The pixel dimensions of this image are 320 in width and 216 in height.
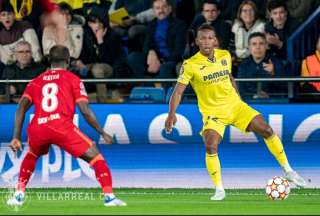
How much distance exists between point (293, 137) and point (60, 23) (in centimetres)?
414

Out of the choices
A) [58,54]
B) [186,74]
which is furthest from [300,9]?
[58,54]

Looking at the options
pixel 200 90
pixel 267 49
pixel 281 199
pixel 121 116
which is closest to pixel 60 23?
pixel 121 116

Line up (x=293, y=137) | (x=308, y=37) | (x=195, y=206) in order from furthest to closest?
(x=308, y=37)
(x=293, y=137)
(x=195, y=206)

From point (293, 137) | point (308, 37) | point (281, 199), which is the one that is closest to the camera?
point (281, 199)

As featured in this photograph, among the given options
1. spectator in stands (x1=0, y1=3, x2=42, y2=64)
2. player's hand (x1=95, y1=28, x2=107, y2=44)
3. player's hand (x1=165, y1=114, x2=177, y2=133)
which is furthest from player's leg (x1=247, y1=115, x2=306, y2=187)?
spectator in stands (x1=0, y1=3, x2=42, y2=64)

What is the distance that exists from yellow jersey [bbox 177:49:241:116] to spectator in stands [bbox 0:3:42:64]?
4.29 meters

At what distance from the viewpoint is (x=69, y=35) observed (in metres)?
16.7

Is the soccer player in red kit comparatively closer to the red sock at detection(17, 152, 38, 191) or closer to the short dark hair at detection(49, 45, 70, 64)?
the short dark hair at detection(49, 45, 70, 64)

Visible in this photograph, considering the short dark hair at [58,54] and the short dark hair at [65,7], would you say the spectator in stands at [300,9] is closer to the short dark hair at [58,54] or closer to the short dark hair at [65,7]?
the short dark hair at [65,7]

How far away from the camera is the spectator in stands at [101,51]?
53.5 feet

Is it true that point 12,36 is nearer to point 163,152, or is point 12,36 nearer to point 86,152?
point 163,152

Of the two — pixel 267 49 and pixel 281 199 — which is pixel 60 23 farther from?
pixel 281 199

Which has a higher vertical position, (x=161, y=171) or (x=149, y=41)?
(x=149, y=41)

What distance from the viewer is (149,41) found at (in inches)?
643
